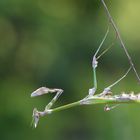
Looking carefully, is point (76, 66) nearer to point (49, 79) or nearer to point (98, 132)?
point (49, 79)

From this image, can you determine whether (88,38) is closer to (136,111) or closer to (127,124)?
(136,111)

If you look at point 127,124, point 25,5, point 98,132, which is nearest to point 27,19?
point 25,5

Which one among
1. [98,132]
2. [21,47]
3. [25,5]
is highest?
[25,5]

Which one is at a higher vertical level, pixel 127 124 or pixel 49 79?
pixel 49 79

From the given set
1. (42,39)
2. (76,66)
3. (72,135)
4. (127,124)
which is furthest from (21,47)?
(127,124)

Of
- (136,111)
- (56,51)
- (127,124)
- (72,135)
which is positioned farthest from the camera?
(72,135)

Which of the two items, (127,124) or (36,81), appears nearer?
(127,124)

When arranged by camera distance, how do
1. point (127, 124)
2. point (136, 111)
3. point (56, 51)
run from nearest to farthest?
point (127, 124) < point (136, 111) < point (56, 51)
